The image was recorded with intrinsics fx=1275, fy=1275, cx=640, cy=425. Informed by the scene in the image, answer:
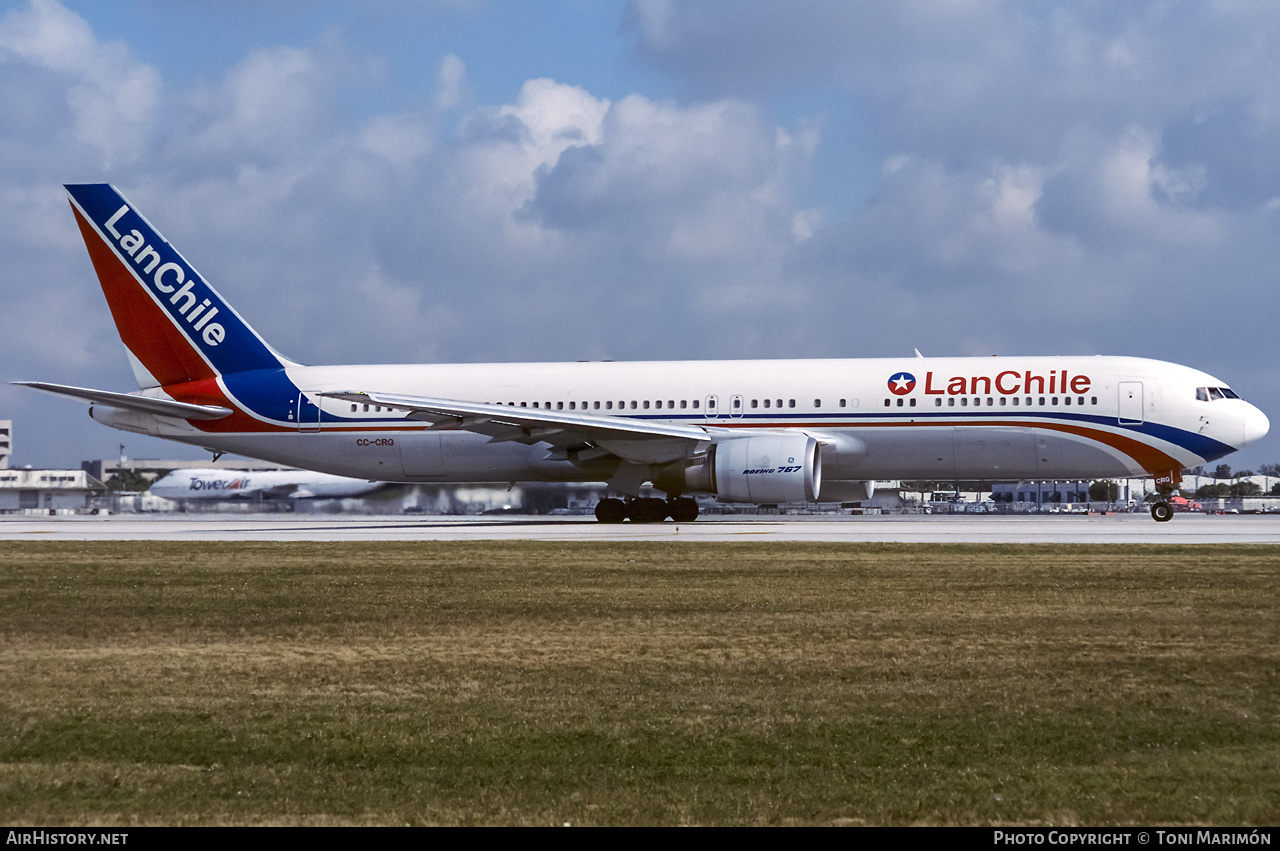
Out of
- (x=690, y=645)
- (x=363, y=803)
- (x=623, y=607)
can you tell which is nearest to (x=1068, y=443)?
(x=623, y=607)

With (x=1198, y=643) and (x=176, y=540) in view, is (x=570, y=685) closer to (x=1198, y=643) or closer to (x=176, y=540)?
(x=1198, y=643)

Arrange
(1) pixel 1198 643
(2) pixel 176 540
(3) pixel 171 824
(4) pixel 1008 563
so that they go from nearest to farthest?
(3) pixel 171 824 → (1) pixel 1198 643 → (4) pixel 1008 563 → (2) pixel 176 540

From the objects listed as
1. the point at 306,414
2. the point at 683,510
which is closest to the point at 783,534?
the point at 683,510

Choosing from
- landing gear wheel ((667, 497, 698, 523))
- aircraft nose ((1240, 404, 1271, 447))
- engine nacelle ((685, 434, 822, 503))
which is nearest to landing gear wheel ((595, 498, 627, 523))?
landing gear wheel ((667, 497, 698, 523))

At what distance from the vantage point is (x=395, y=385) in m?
36.7

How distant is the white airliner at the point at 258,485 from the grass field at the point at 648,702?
38307 millimetres

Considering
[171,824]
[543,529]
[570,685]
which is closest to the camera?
[171,824]

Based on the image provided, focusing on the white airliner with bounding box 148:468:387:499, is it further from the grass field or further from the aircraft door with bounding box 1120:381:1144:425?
the grass field

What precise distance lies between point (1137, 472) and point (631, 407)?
13128 mm

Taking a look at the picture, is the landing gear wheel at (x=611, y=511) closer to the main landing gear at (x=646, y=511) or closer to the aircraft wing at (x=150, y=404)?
the main landing gear at (x=646, y=511)

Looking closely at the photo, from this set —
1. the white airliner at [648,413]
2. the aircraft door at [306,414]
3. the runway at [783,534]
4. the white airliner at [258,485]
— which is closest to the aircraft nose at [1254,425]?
the white airliner at [648,413]

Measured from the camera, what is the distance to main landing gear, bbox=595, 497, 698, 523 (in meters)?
34.8

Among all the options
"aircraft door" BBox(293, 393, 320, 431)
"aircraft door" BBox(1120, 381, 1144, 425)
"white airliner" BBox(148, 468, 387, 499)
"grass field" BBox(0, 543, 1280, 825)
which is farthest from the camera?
"white airliner" BBox(148, 468, 387, 499)

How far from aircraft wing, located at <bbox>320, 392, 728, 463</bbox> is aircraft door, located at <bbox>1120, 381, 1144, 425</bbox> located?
9.98 m
